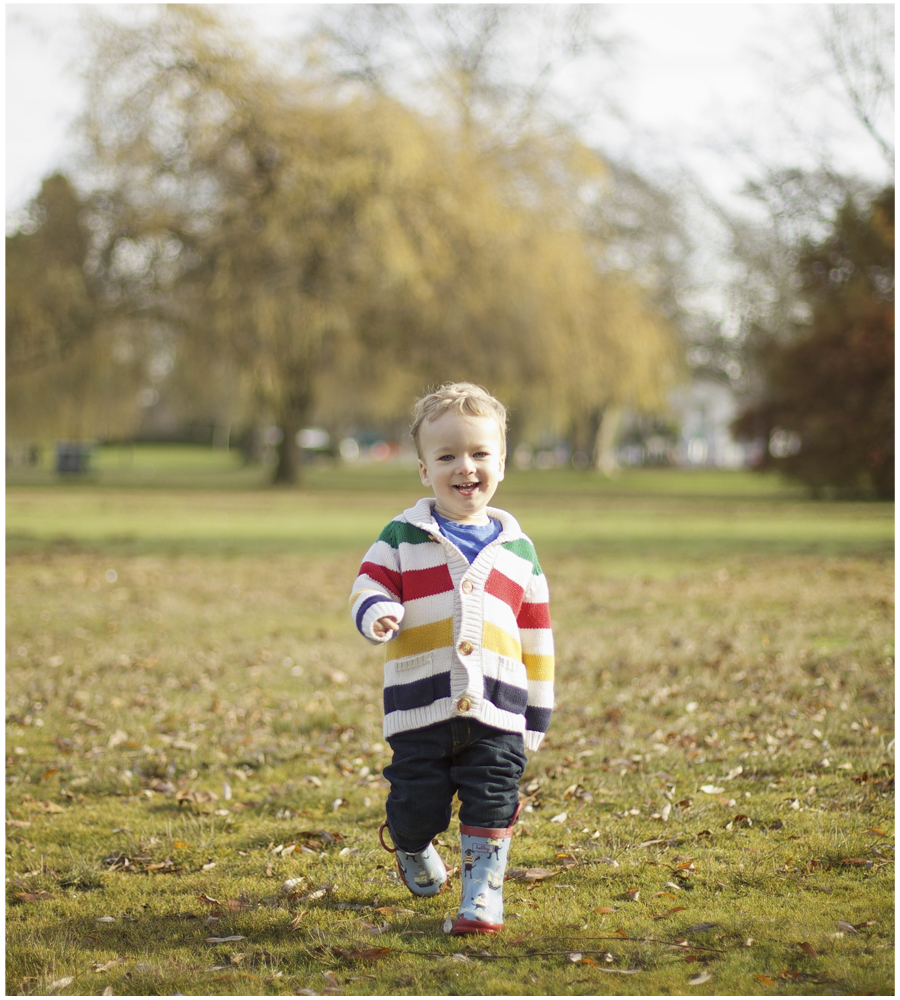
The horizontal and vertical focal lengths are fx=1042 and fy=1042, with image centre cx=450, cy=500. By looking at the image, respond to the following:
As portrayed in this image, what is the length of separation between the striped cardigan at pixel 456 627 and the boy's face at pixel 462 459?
98 millimetres

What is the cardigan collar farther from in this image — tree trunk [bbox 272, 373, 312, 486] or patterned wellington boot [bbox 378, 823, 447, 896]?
tree trunk [bbox 272, 373, 312, 486]

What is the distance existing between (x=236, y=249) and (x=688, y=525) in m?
9.63

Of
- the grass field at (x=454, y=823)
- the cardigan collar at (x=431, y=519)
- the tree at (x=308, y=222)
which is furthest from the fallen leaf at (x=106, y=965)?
the tree at (x=308, y=222)

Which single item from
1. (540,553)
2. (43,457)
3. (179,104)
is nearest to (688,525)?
(540,553)

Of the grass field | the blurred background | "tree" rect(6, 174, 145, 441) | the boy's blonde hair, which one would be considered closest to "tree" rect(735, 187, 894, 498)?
the blurred background

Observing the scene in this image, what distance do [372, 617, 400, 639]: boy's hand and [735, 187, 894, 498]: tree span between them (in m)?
19.4

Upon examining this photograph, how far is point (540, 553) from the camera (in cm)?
1241

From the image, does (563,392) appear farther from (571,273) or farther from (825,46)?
(825,46)

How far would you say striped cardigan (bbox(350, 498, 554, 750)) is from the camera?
2.93m

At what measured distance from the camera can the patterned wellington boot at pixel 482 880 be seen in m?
2.82

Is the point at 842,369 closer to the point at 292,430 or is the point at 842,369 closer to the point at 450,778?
the point at 292,430

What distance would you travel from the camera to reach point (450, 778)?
299cm

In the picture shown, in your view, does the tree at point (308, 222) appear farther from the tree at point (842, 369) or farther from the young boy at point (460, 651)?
the young boy at point (460, 651)

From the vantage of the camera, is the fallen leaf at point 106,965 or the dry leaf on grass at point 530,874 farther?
the dry leaf on grass at point 530,874
